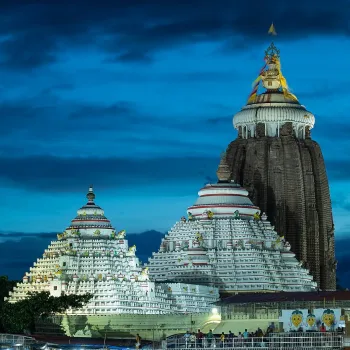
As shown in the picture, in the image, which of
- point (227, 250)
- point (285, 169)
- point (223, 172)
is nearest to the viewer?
point (227, 250)

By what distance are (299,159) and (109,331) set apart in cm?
4631

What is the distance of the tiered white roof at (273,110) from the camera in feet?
588

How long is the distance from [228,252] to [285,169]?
66.6 feet

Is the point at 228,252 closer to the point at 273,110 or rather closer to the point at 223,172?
the point at 223,172

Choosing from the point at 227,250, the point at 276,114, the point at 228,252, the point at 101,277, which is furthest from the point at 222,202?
the point at 101,277

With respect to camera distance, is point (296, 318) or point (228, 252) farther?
point (228, 252)

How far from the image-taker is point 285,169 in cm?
17762

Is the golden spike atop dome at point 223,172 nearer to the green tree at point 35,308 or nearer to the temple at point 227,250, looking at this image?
the temple at point 227,250

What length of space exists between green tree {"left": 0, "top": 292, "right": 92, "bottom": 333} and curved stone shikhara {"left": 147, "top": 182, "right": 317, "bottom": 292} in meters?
21.8

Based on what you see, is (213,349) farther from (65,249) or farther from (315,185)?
(315,185)

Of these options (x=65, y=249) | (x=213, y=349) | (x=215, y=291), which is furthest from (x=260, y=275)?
(x=213, y=349)

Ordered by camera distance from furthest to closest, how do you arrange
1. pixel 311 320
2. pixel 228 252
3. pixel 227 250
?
pixel 227 250
pixel 228 252
pixel 311 320

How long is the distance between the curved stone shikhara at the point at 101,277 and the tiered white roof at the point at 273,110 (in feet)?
107

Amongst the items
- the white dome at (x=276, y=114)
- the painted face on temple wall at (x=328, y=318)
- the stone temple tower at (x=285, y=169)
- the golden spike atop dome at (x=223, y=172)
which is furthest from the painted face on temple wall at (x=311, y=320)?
the white dome at (x=276, y=114)
